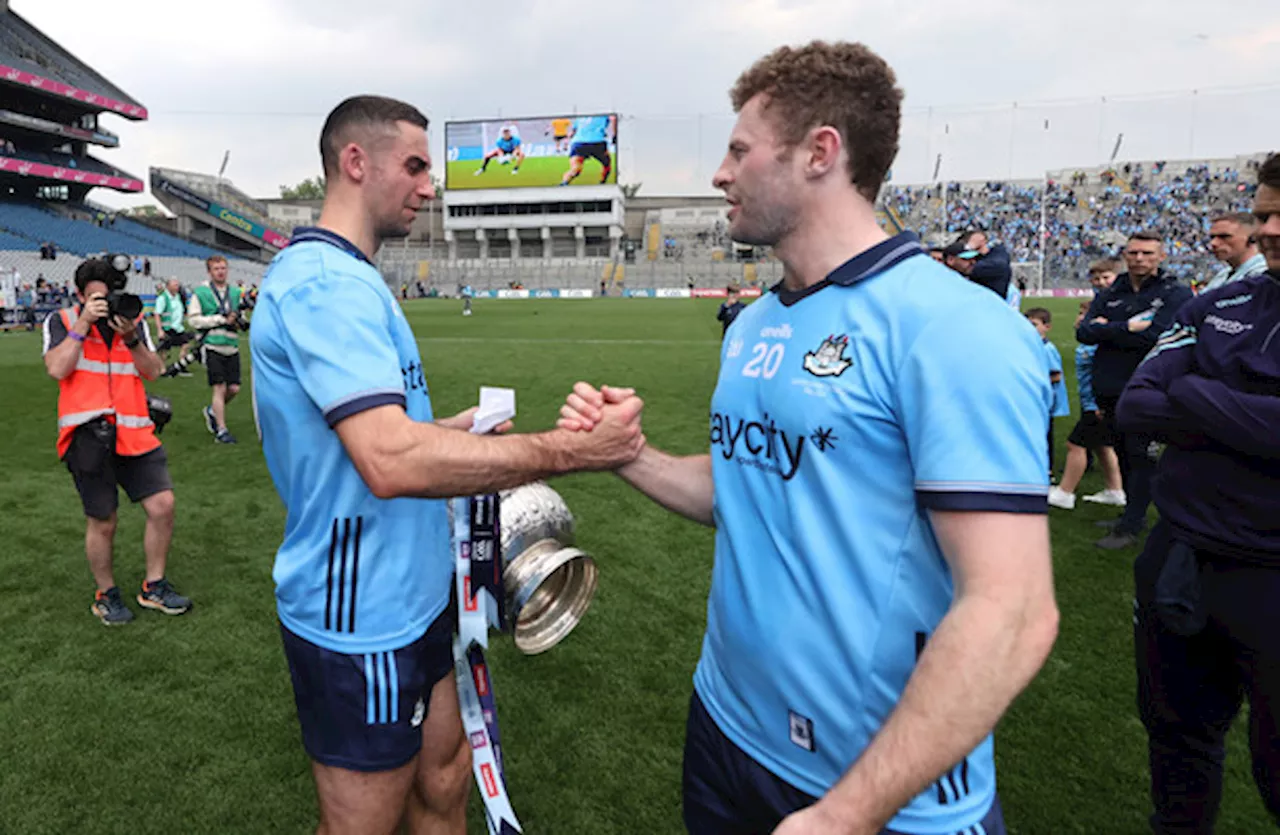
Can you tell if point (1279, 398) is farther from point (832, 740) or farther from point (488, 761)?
point (488, 761)

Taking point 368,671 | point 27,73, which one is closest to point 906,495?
point 368,671

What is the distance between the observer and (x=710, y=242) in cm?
7181

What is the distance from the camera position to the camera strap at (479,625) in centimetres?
207

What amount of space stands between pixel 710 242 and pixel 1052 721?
70.8m

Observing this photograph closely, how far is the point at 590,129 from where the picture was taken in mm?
67062

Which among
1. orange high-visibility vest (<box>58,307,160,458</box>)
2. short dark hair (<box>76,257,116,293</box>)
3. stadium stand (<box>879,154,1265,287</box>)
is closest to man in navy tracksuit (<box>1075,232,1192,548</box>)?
orange high-visibility vest (<box>58,307,160,458</box>)

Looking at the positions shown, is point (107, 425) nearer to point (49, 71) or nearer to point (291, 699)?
point (291, 699)

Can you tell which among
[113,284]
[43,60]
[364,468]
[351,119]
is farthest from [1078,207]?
[43,60]

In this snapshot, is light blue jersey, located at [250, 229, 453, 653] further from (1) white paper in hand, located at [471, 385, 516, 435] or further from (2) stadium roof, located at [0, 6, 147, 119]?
(2) stadium roof, located at [0, 6, 147, 119]

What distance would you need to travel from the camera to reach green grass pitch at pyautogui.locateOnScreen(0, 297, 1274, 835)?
3.05 meters

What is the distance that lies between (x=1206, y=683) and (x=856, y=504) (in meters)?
1.91

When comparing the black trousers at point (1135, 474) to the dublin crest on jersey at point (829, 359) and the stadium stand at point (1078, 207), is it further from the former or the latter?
the stadium stand at point (1078, 207)

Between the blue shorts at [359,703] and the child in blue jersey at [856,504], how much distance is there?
84 centimetres

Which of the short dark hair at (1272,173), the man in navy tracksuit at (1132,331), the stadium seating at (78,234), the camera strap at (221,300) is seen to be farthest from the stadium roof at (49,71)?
the short dark hair at (1272,173)
